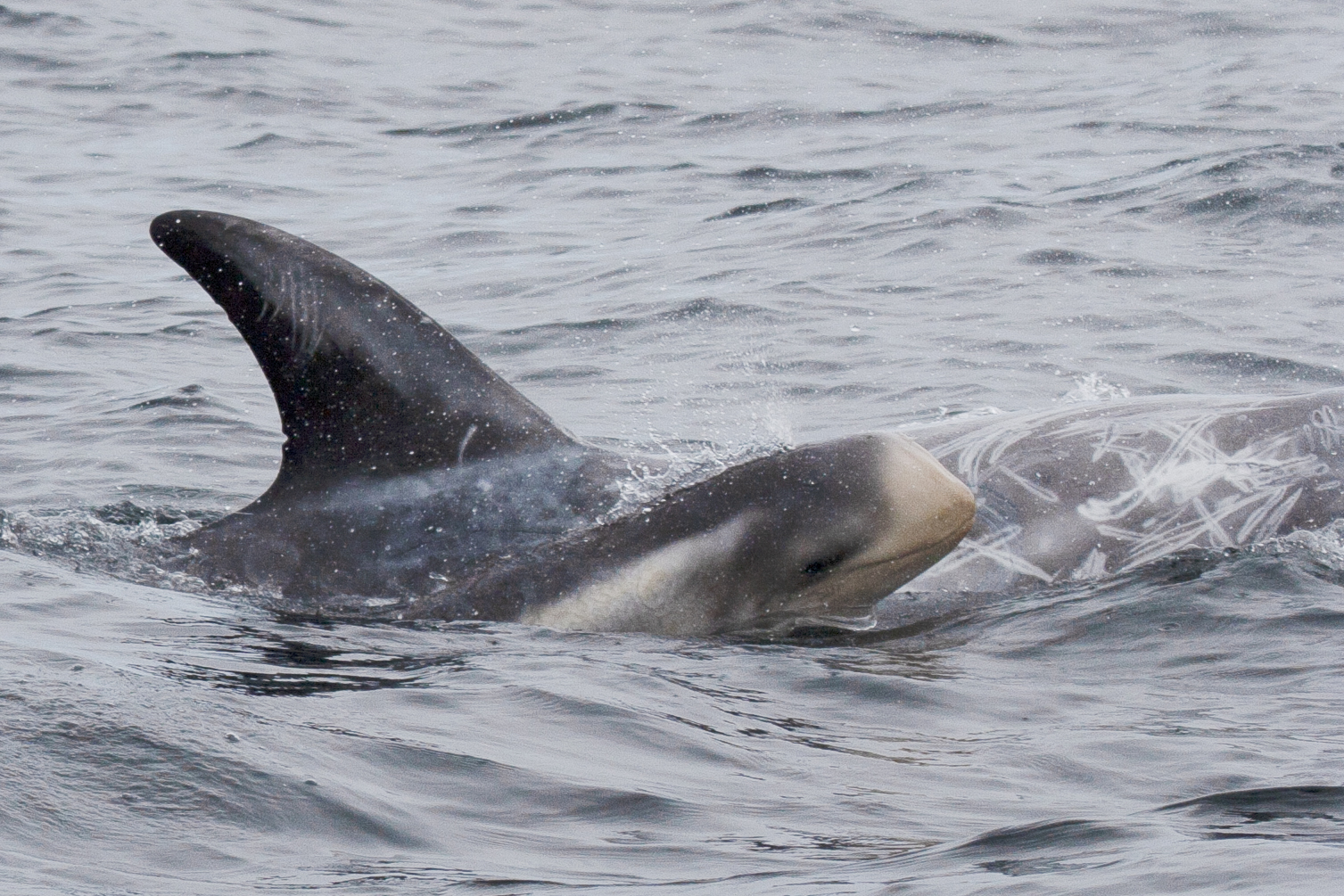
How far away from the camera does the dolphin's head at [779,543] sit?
5.79 metres

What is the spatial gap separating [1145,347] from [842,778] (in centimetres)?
747

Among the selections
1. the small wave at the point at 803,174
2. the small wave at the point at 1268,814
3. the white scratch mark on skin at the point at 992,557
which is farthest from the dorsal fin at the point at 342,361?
the small wave at the point at 803,174

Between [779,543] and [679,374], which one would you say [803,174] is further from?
[779,543]

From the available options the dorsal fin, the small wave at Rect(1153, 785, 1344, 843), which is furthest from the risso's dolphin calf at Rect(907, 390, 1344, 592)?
the small wave at Rect(1153, 785, 1344, 843)

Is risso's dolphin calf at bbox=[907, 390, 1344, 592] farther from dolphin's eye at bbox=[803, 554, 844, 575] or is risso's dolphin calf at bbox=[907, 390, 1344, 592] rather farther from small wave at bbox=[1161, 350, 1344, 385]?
small wave at bbox=[1161, 350, 1344, 385]

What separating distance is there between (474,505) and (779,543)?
1.26 meters

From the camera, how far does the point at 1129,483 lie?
6887 mm

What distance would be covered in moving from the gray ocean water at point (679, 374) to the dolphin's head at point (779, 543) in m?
0.20

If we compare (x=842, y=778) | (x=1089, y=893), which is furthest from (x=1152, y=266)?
(x=1089, y=893)

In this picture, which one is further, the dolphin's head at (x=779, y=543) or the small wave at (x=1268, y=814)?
the dolphin's head at (x=779, y=543)

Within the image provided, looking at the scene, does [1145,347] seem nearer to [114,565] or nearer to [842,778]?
[114,565]

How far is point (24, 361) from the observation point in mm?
12227

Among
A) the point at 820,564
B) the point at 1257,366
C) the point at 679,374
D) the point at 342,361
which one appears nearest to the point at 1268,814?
the point at 820,564

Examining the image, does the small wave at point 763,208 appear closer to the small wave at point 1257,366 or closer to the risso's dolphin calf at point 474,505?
the small wave at point 1257,366
